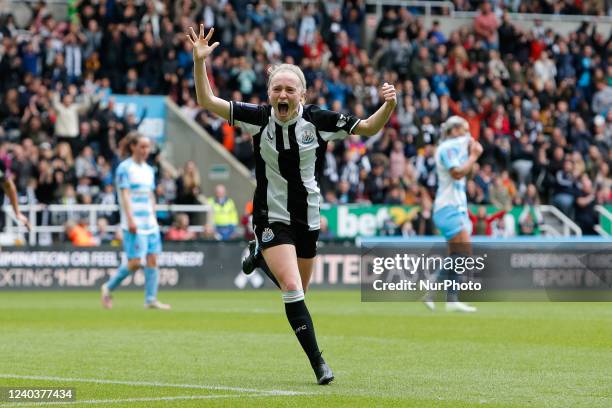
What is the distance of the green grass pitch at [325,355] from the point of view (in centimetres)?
853

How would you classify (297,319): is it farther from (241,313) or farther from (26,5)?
(26,5)

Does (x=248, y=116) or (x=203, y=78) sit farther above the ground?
(x=203, y=78)

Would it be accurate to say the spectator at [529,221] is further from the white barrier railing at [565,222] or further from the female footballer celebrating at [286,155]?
the female footballer celebrating at [286,155]

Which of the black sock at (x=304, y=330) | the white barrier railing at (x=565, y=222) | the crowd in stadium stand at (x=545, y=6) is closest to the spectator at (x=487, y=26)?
the crowd in stadium stand at (x=545, y=6)

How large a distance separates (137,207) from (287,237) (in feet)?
30.4

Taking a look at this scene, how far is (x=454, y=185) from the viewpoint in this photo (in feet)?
58.6

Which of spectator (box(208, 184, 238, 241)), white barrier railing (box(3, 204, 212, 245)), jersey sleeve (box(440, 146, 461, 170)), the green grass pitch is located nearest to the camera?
the green grass pitch

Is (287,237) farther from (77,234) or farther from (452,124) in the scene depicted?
(77,234)

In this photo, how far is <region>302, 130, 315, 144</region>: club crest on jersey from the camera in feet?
31.2

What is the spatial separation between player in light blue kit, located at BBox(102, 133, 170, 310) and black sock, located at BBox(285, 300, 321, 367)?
9.17 m

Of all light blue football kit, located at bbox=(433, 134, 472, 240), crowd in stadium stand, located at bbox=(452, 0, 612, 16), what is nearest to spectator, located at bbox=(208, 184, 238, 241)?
light blue football kit, located at bbox=(433, 134, 472, 240)

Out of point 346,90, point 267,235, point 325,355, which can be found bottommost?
point 325,355

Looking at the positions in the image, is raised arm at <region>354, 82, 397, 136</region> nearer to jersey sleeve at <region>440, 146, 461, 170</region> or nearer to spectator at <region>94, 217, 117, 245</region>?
jersey sleeve at <region>440, 146, 461, 170</region>

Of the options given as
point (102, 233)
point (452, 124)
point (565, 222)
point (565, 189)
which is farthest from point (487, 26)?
point (452, 124)
